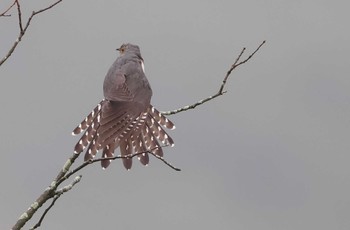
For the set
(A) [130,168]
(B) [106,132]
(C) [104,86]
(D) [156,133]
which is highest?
(C) [104,86]

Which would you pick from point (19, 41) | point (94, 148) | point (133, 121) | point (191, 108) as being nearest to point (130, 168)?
point (94, 148)

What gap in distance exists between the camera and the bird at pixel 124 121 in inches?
244

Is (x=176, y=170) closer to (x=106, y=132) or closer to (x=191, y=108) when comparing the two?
(x=106, y=132)

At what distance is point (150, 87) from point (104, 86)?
615 mm

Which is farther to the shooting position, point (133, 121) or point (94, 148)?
point (133, 121)

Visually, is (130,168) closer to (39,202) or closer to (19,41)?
(39,202)

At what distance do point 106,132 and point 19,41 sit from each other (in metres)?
1.48

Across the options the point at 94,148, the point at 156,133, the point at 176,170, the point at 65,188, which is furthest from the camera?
the point at 156,133

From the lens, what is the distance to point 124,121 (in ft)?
21.6

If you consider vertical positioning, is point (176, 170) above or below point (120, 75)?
below

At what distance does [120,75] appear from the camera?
25.6 ft

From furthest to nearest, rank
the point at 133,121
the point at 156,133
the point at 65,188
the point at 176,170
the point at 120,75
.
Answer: the point at 120,75 → the point at 156,133 → the point at 133,121 → the point at 65,188 → the point at 176,170

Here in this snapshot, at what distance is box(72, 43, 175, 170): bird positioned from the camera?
619 centimetres

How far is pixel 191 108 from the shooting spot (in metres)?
6.95
